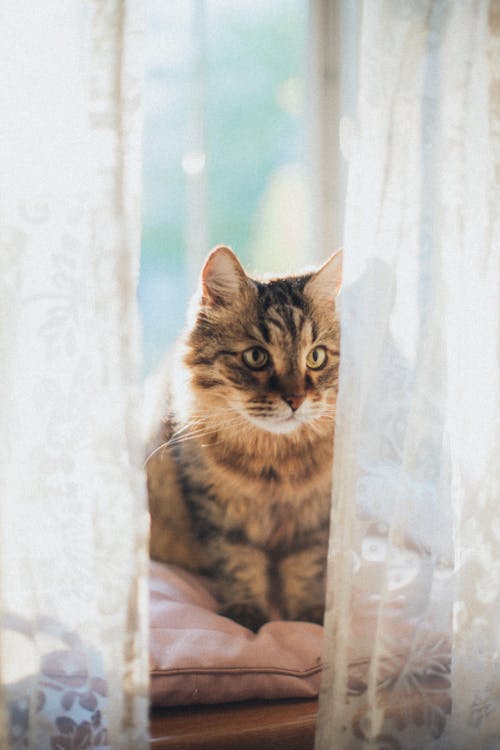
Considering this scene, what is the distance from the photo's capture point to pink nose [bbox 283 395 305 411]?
1.39 metres

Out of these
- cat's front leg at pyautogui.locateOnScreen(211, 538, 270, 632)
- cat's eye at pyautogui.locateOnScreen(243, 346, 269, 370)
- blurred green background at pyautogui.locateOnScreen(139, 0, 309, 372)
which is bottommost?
cat's front leg at pyautogui.locateOnScreen(211, 538, 270, 632)

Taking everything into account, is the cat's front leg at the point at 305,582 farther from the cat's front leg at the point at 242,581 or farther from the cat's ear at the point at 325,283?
the cat's ear at the point at 325,283

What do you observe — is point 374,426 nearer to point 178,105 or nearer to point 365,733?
point 365,733

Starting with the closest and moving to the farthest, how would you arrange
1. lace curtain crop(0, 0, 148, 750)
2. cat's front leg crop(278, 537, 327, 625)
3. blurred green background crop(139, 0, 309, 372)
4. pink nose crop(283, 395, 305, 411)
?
lace curtain crop(0, 0, 148, 750), pink nose crop(283, 395, 305, 411), cat's front leg crop(278, 537, 327, 625), blurred green background crop(139, 0, 309, 372)

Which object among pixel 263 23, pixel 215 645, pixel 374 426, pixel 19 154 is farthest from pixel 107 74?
pixel 263 23

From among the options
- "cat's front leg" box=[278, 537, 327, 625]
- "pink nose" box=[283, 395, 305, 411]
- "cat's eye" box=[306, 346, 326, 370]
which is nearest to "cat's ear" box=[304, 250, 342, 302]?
"cat's eye" box=[306, 346, 326, 370]

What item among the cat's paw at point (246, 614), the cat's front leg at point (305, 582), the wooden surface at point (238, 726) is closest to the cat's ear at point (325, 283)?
the cat's front leg at point (305, 582)

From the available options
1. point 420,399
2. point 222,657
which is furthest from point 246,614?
point 420,399

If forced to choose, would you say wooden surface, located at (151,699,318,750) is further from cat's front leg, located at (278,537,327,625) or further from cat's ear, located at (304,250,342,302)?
cat's ear, located at (304,250,342,302)

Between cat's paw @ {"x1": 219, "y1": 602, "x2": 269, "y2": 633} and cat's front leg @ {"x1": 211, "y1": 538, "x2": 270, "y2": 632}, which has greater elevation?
cat's front leg @ {"x1": 211, "y1": 538, "x2": 270, "y2": 632}

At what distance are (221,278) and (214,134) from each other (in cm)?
98

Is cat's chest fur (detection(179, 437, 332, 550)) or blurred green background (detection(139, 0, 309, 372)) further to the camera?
blurred green background (detection(139, 0, 309, 372))

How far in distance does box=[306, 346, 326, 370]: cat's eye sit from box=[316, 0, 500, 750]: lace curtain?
0.38 metres

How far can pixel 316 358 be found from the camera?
58.1 inches
